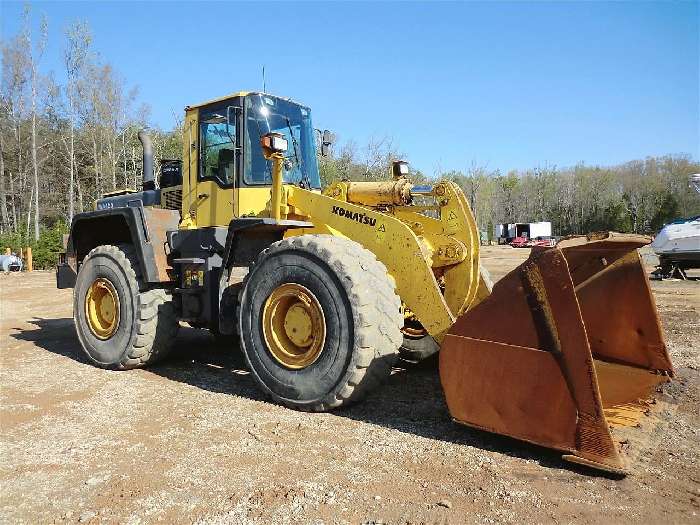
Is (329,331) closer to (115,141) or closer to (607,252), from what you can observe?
(607,252)

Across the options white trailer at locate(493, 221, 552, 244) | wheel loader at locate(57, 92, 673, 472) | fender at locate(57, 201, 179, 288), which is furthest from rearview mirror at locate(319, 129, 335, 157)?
white trailer at locate(493, 221, 552, 244)

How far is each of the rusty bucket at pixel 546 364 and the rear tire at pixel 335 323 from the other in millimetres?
626

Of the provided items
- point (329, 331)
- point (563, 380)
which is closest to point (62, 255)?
point (329, 331)

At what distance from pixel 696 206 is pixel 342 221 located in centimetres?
6093

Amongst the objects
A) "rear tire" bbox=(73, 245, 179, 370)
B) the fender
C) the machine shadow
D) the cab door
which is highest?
the cab door

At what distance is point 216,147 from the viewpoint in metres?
5.90

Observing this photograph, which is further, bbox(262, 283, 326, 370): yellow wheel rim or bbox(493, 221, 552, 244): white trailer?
bbox(493, 221, 552, 244): white trailer

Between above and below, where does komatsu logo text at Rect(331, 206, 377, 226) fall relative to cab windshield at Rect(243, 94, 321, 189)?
below

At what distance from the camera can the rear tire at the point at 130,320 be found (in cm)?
590

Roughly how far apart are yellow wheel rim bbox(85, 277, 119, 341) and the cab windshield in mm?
2262

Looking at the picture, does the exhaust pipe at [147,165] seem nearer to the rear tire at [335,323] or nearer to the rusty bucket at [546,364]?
the rear tire at [335,323]

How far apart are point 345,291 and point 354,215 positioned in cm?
91

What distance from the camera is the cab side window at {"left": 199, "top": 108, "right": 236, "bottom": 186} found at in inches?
225

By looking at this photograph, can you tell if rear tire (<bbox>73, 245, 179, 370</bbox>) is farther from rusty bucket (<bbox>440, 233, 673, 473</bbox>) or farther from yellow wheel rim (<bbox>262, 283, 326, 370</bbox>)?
rusty bucket (<bbox>440, 233, 673, 473</bbox>)
